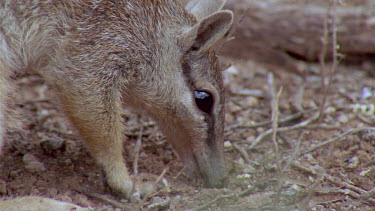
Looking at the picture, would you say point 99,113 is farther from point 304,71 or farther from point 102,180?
point 304,71

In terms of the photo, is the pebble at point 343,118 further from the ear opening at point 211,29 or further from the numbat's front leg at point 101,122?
the numbat's front leg at point 101,122

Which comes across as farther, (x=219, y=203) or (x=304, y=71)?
(x=304, y=71)

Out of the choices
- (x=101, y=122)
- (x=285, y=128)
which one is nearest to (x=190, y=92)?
(x=101, y=122)

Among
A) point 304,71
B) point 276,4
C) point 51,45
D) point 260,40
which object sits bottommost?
point 304,71

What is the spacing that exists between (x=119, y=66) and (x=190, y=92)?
2.35 feet

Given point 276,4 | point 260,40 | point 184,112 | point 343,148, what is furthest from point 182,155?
point 276,4

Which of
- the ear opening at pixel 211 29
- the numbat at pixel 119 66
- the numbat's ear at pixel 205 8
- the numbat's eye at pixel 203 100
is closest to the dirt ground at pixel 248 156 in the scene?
the numbat at pixel 119 66

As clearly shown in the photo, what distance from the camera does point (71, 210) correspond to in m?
3.94

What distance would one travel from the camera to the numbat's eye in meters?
4.41

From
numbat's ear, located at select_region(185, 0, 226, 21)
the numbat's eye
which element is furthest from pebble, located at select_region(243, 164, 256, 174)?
numbat's ear, located at select_region(185, 0, 226, 21)

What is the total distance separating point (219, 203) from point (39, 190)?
1757mm

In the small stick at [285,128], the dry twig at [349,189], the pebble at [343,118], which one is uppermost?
the dry twig at [349,189]

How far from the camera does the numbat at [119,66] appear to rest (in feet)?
13.9

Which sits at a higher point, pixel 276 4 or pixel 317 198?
pixel 276 4
